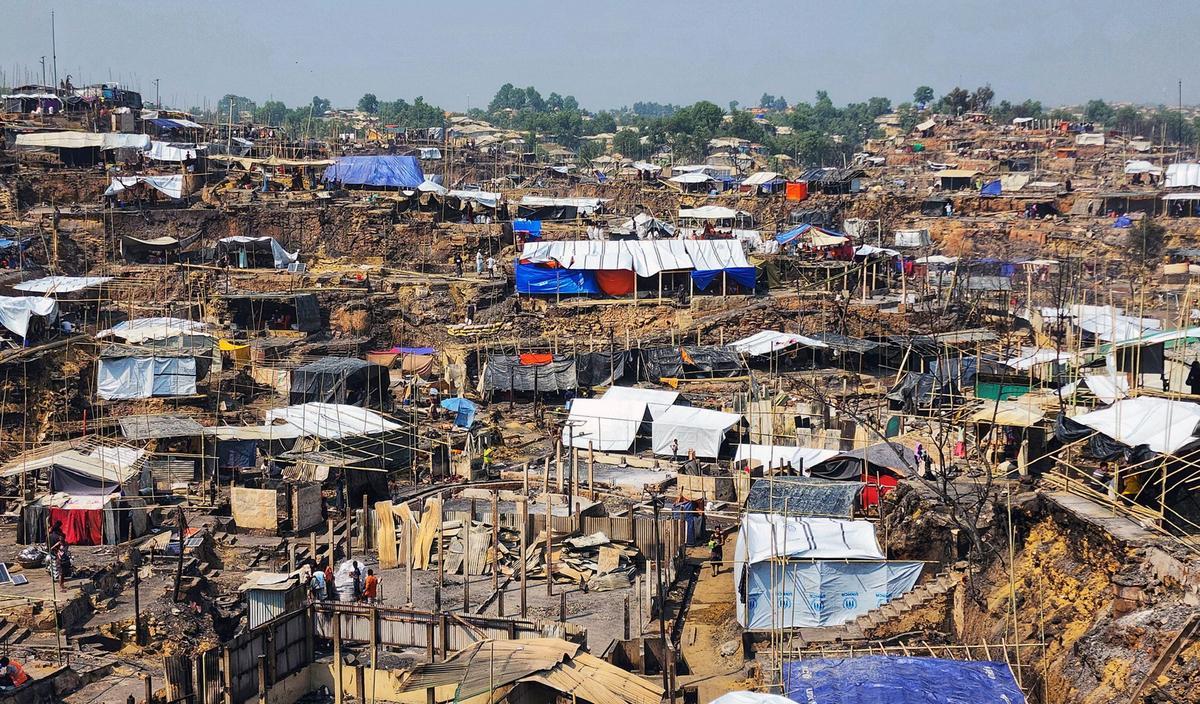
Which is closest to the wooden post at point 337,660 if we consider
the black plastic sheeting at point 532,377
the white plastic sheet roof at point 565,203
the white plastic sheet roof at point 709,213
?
the black plastic sheeting at point 532,377

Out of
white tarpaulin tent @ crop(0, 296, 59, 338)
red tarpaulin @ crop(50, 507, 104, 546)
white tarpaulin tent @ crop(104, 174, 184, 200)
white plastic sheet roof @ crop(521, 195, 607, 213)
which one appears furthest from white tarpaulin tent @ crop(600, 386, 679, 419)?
white plastic sheet roof @ crop(521, 195, 607, 213)

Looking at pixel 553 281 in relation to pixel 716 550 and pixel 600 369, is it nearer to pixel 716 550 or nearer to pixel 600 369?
pixel 600 369

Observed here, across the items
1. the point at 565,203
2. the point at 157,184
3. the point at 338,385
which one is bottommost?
the point at 338,385

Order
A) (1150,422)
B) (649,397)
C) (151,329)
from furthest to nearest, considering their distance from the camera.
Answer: (151,329), (649,397), (1150,422)

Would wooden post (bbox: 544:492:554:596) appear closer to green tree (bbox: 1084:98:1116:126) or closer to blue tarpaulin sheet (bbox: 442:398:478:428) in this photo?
blue tarpaulin sheet (bbox: 442:398:478:428)

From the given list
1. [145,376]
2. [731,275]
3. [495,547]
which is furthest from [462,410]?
[731,275]

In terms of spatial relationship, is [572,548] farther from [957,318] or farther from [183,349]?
[957,318]

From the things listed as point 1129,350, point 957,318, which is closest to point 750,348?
point 957,318
